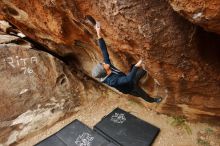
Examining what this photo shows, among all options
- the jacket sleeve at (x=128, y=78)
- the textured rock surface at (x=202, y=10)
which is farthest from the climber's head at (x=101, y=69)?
the textured rock surface at (x=202, y=10)

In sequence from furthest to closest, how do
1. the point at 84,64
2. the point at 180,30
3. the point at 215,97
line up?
1. the point at 84,64
2. the point at 215,97
3. the point at 180,30

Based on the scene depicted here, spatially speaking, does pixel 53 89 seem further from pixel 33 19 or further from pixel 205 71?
pixel 205 71

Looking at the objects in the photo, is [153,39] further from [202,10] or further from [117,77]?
[202,10]

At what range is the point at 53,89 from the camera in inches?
281

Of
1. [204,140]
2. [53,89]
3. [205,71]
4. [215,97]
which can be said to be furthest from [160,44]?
[53,89]

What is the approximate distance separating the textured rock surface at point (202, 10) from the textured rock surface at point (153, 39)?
605 mm

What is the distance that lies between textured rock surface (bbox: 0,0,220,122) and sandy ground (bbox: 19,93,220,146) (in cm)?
33

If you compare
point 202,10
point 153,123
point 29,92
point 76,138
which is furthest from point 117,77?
point 29,92

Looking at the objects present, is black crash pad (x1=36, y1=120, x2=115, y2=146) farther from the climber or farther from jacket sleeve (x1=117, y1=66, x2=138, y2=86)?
jacket sleeve (x1=117, y1=66, x2=138, y2=86)

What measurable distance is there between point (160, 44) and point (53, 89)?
165 inches

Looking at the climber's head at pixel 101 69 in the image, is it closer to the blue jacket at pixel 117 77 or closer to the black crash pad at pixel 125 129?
the blue jacket at pixel 117 77

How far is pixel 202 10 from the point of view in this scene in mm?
2977

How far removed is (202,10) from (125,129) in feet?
13.5

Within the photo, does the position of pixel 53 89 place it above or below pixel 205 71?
below
